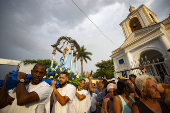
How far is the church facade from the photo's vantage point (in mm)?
7164

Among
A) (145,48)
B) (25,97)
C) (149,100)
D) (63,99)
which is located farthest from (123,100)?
(145,48)

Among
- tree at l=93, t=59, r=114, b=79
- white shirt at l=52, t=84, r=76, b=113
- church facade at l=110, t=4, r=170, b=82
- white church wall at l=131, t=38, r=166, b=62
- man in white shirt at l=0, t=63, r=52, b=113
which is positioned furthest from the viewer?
tree at l=93, t=59, r=114, b=79

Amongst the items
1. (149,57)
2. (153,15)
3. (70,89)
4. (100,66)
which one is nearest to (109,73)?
(100,66)

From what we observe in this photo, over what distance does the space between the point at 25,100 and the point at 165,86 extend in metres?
3.02

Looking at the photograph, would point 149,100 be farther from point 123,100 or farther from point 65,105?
point 65,105

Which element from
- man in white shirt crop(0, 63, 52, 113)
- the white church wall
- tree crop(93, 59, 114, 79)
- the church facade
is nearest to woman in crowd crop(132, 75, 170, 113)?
man in white shirt crop(0, 63, 52, 113)

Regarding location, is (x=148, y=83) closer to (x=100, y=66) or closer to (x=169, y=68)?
(x=169, y=68)

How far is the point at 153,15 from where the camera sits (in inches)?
542

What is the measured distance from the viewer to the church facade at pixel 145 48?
282 inches

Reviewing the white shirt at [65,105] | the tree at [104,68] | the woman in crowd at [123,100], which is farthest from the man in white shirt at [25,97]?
the tree at [104,68]

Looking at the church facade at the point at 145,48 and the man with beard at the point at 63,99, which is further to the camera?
the church facade at the point at 145,48

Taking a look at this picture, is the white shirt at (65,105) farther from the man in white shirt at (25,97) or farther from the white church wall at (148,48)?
the white church wall at (148,48)

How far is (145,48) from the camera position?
905cm

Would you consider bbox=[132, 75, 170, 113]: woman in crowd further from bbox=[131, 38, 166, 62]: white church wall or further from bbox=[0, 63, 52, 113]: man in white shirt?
bbox=[131, 38, 166, 62]: white church wall
